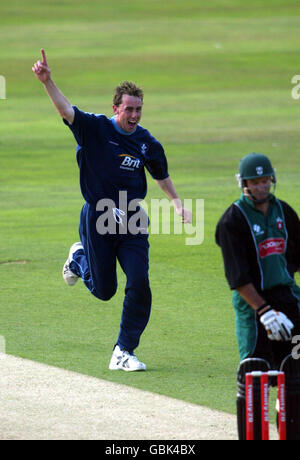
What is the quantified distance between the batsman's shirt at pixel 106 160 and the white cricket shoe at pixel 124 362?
4.20ft

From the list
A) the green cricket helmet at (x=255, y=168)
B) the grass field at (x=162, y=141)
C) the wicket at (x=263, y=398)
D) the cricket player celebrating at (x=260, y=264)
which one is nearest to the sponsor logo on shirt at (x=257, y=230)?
the cricket player celebrating at (x=260, y=264)

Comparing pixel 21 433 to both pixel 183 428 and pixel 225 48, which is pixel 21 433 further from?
pixel 225 48

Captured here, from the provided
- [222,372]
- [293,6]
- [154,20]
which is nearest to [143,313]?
[222,372]

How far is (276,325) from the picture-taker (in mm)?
6195

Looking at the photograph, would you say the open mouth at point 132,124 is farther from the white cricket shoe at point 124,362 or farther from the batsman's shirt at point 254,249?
the batsman's shirt at point 254,249

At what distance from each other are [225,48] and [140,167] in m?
33.3

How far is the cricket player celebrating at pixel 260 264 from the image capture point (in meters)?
6.34

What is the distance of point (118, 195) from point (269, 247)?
8.27 feet

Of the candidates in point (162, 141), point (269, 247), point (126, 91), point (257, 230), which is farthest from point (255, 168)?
point (162, 141)

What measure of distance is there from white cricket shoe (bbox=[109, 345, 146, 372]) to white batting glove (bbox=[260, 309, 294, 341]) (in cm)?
240

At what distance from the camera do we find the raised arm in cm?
831

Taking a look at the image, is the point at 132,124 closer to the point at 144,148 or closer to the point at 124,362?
the point at 144,148

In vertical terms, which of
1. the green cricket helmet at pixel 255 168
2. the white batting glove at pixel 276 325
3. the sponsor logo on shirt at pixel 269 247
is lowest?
the white batting glove at pixel 276 325

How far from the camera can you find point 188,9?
52750 mm
